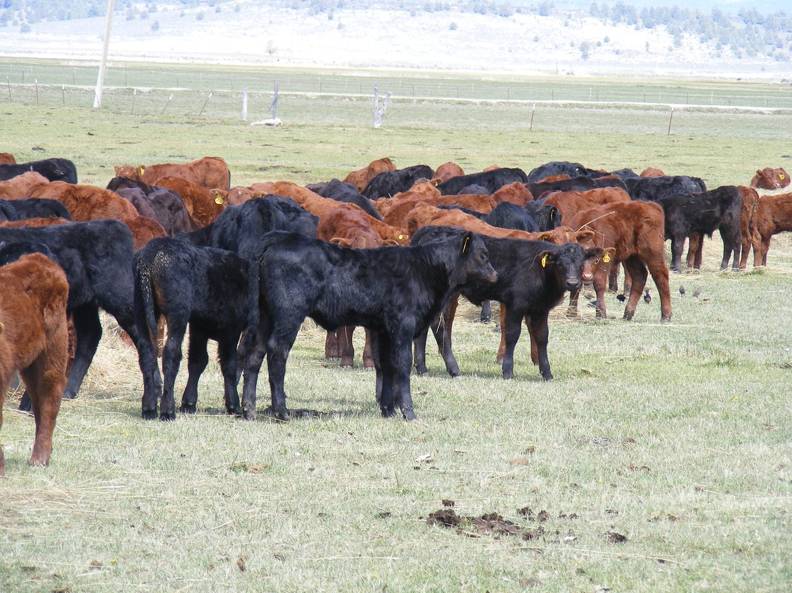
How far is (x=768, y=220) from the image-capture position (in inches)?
939

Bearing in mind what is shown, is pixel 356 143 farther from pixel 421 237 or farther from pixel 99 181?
pixel 421 237

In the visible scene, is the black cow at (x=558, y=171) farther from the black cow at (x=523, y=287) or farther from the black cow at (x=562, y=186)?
the black cow at (x=523, y=287)

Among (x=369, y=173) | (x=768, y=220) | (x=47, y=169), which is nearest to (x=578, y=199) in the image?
(x=768, y=220)

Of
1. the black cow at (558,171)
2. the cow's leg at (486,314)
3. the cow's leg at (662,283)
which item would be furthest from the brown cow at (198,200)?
the black cow at (558,171)

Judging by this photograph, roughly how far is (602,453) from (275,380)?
9.11ft

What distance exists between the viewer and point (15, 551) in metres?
6.86

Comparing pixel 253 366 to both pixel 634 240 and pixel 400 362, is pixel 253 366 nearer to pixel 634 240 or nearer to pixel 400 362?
pixel 400 362

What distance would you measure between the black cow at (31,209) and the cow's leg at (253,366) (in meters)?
4.33

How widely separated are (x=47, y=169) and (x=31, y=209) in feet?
31.5

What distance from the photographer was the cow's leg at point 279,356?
1062 centimetres

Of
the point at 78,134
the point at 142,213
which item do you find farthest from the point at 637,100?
the point at 142,213

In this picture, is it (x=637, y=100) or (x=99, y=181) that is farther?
(x=637, y=100)

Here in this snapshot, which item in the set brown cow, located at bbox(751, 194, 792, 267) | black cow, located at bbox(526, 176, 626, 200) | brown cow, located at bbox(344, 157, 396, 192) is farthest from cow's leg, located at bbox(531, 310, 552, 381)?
brown cow, located at bbox(344, 157, 396, 192)

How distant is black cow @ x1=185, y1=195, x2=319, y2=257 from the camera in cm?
1370
